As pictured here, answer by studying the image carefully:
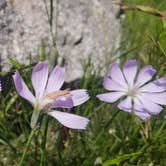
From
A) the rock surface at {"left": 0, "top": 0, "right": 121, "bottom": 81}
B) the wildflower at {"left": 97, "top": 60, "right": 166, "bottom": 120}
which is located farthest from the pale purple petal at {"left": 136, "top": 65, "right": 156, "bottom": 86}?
the rock surface at {"left": 0, "top": 0, "right": 121, "bottom": 81}

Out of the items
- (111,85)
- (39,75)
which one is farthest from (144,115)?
(39,75)

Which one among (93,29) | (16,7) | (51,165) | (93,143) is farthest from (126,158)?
(93,29)

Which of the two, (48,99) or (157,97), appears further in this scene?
(157,97)

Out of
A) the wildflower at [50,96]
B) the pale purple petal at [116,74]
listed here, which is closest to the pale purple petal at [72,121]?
the wildflower at [50,96]

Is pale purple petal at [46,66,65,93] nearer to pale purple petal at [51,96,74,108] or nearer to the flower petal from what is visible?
pale purple petal at [51,96,74,108]

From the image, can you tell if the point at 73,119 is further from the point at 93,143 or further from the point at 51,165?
the point at 51,165

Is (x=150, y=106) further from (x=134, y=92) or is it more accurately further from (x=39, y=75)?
(x=39, y=75)

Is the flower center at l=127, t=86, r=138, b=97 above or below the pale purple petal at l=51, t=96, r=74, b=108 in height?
above
